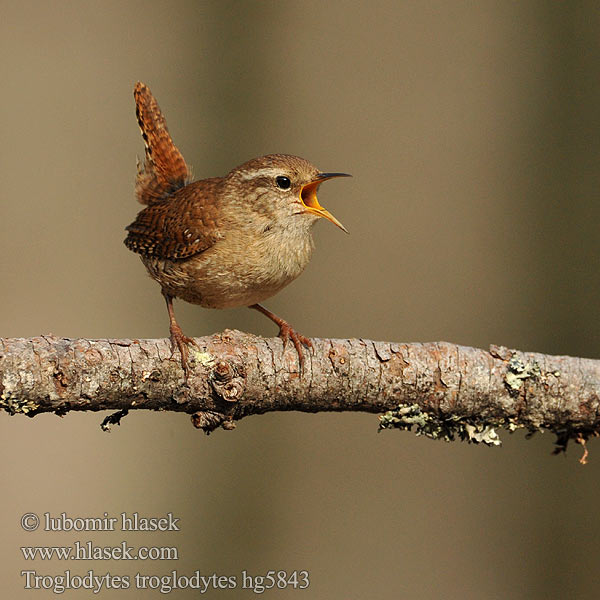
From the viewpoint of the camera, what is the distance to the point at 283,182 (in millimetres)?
2309

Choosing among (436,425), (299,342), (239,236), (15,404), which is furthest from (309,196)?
(15,404)

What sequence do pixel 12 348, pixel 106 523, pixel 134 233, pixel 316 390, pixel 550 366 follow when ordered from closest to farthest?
pixel 12 348, pixel 316 390, pixel 550 366, pixel 134 233, pixel 106 523

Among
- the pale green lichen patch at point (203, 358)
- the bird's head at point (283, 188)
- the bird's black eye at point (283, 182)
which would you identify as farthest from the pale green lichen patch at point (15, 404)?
the bird's black eye at point (283, 182)

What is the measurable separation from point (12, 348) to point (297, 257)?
0.86 m

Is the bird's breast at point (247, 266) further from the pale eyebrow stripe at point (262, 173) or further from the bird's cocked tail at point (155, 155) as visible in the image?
the bird's cocked tail at point (155, 155)

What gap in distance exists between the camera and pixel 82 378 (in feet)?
5.70

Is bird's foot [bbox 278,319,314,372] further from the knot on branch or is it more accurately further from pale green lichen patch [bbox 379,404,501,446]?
pale green lichen patch [bbox 379,404,501,446]

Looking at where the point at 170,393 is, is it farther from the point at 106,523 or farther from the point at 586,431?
the point at 106,523

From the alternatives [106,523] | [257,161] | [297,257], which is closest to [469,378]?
[297,257]

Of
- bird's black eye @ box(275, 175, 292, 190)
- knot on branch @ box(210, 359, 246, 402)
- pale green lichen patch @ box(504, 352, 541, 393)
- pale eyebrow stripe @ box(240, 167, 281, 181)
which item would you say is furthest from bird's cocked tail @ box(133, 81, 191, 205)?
pale green lichen patch @ box(504, 352, 541, 393)

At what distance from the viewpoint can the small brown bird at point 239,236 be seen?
2174 millimetres

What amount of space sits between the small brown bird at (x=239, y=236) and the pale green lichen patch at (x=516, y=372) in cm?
58

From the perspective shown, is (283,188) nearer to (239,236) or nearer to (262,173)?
(262,173)

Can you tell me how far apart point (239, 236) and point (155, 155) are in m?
0.75
